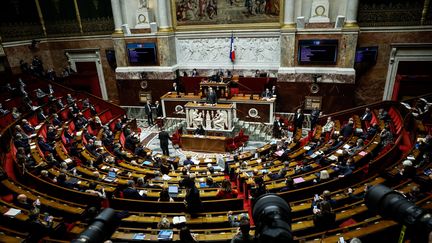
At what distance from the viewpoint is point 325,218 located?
5180 millimetres

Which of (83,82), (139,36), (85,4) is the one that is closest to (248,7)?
Answer: (139,36)

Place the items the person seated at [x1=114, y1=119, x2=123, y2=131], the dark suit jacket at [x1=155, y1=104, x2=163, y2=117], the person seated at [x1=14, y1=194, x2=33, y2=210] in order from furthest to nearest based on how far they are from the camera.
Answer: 1. the dark suit jacket at [x1=155, y1=104, x2=163, y2=117]
2. the person seated at [x1=114, y1=119, x2=123, y2=131]
3. the person seated at [x1=14, y1=194, x2=33, y2=210]

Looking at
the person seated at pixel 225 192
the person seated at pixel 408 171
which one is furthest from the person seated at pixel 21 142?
the person seated at pixel 408 171

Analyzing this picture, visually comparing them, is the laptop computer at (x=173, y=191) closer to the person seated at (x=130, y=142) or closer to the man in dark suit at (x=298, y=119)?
the person seated at (x=130, y=142)

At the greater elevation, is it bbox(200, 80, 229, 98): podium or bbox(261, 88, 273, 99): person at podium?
bbox(200, 80, 229, 98): podium

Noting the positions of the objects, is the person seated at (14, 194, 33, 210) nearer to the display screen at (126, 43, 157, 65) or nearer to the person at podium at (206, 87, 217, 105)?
the person at podium at (206, 87, 217, 105)

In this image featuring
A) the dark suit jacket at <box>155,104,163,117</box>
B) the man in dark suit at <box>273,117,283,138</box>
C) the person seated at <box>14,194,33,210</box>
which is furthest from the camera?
the dark suit jacket at <box>155,104,163,117</box>

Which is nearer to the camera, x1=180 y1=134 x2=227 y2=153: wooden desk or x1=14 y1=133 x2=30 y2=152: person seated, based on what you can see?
x1=14 y1=133 x2=30 y2=152: person seated

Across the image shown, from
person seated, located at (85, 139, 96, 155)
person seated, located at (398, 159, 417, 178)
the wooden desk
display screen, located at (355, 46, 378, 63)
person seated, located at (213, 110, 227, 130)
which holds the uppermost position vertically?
display screen, located at (355, 46, 378, 63)

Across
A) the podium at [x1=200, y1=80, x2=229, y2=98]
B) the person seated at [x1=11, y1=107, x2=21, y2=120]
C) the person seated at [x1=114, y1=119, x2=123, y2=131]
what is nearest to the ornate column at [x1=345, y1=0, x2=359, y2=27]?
A: the podium at [x1=200, y1=80, x2=229, y2=98]

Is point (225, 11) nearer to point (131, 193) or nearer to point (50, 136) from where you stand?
point (50, 136)

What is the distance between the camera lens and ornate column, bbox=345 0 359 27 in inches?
540

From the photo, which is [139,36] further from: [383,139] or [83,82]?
[383,139]

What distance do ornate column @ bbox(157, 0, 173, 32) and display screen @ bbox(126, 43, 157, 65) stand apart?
121 cm
